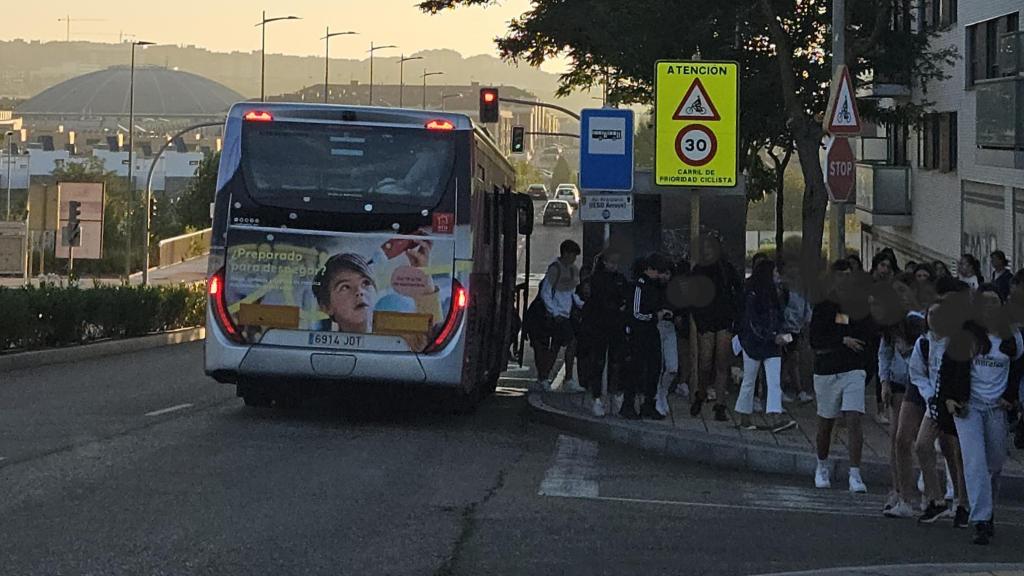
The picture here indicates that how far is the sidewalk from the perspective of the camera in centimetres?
1303

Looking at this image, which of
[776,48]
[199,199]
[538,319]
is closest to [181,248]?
[199,199]

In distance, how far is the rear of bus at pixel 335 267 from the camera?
1495 cm

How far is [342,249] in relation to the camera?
589 inches

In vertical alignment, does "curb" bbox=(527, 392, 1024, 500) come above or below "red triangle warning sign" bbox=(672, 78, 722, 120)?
below

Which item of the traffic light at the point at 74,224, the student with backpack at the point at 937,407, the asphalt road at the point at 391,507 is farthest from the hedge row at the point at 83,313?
the student with backpack at the point at 937,407

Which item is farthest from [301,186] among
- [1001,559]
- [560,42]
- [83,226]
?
[83,226]

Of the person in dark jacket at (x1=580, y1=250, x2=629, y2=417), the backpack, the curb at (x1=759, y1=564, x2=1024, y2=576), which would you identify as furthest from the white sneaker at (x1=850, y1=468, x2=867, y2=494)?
the backpack

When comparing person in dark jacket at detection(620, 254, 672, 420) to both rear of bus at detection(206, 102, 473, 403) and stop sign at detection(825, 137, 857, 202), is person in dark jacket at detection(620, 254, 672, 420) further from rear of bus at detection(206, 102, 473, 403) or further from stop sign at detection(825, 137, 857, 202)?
stop sign at detection(825, 137, 857, 202)

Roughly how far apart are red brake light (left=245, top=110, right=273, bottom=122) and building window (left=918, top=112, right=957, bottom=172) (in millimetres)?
25481

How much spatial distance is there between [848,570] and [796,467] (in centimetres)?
517

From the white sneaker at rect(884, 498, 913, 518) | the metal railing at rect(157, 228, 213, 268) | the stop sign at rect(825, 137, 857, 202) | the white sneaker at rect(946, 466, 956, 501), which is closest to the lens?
the white sneaker at rect(884, 498, 913, 518)

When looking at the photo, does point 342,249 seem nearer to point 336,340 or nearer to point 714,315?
point 336,340

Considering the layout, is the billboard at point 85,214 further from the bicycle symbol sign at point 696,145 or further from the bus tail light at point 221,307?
the bicycle symbol sign at point 696,145

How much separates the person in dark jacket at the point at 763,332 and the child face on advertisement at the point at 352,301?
333 cm
